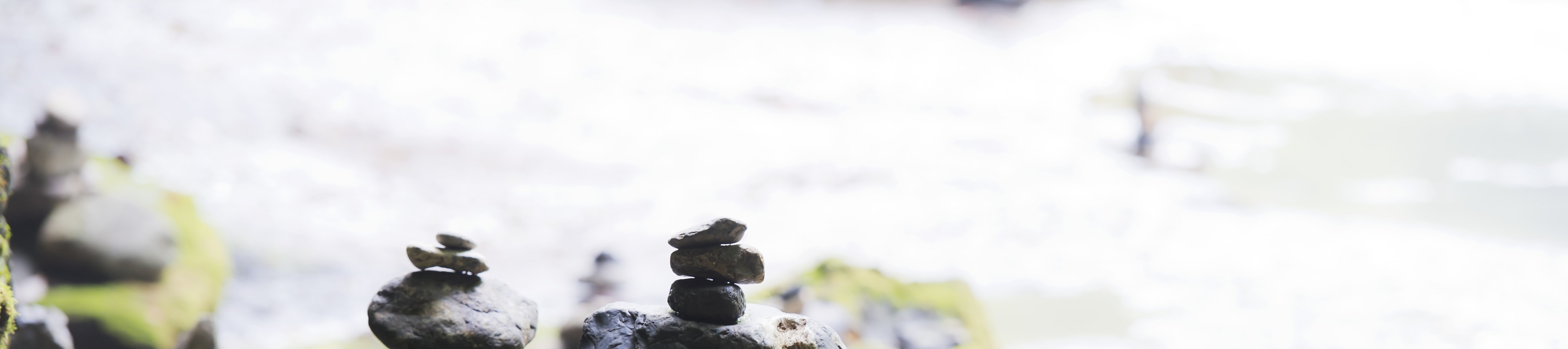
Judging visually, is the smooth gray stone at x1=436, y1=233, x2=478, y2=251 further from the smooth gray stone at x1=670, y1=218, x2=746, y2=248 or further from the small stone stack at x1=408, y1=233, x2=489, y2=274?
the smooth gray stone at x1=670, y1=218, x2=746, y2=248

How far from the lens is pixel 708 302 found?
2.92m

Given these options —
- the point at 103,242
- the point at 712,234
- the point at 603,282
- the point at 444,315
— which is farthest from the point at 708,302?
the point at 103,242

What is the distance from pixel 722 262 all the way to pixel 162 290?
18.4ft

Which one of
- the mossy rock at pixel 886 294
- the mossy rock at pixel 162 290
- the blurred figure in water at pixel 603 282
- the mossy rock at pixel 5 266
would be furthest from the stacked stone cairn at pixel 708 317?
the mossy rock at pixel 162 290

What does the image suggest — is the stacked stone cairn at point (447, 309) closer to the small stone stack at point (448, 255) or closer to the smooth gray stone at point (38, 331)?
the small stone stack at point (448, 255)

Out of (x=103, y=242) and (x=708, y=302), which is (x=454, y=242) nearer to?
(x=708, y=302)

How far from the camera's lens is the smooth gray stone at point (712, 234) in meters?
2.85

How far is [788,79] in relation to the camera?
12766 millimetres

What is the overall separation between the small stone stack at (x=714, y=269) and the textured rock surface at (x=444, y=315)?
674 millimetres

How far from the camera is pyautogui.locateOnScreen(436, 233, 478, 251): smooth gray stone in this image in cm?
299

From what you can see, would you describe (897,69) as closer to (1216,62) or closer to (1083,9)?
(1083,9)

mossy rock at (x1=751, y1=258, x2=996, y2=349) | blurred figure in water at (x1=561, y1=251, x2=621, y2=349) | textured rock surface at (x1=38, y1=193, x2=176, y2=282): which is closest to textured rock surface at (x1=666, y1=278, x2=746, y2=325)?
mossy rock at (x1=751, y1=258, x2=996, y2=349)

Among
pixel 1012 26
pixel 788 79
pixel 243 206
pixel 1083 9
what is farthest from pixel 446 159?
pixel 1083 9

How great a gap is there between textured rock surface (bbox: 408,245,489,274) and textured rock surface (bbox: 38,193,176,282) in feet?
14.4
